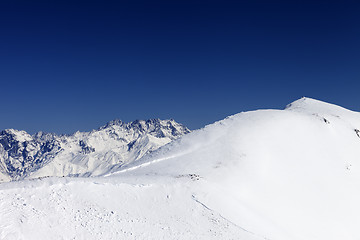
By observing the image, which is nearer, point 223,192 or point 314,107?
point 223,192

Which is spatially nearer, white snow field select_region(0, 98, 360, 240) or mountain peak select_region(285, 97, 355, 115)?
white snow field select_region(0, 98, 360, 240)

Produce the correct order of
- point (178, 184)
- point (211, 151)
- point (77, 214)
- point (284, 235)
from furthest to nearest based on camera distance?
point (211, 151)
point (178, 184)
point (284, 235)
point (77, 214)

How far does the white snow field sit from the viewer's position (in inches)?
979

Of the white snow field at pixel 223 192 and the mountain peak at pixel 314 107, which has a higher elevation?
the mountain peak at pixel 314 107

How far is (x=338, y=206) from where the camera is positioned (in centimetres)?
4009

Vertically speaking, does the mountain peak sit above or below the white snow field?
above

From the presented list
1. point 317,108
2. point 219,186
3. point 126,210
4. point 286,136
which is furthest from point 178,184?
point 317,108

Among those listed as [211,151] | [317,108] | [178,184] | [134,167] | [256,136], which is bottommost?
[178,184]

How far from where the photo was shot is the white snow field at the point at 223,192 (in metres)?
24.9

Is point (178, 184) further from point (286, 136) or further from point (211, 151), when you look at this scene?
point (286, 136)

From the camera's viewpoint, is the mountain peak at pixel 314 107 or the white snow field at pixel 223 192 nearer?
the white snow field at pixel 223 192

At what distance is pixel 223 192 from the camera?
3462 cm

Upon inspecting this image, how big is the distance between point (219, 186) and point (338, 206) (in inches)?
678

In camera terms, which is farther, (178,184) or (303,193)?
(303,193)
